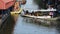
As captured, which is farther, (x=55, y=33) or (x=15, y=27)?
(x=15, y=27)

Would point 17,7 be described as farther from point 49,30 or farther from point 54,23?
point 49,30

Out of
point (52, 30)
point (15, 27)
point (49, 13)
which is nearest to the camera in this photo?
point (52, 30)

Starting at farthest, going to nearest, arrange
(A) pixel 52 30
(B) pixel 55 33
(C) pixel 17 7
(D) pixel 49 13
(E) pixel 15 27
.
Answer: (C) pixel 17 7
(D) pixel 49 13
(E) pixel 15 27
(A) pixel 52 30
(B) pixel 55 33

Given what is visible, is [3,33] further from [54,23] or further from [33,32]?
[54,23]

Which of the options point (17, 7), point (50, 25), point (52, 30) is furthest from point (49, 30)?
point (17, 7)

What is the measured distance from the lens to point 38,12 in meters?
31.0

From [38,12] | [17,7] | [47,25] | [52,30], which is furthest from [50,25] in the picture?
[17,7]

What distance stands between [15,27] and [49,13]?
684 cm

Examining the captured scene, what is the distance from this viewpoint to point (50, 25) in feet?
79.7

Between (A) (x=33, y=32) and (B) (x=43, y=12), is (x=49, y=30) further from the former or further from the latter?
(B) (x=43, y=12)

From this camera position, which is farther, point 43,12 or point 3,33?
point 43,12

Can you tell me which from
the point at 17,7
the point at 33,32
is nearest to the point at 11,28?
the point at 33,32

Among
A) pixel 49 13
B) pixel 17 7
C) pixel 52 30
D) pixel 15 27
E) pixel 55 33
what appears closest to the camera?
pixel 55 33

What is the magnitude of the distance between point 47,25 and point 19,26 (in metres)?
2.19
